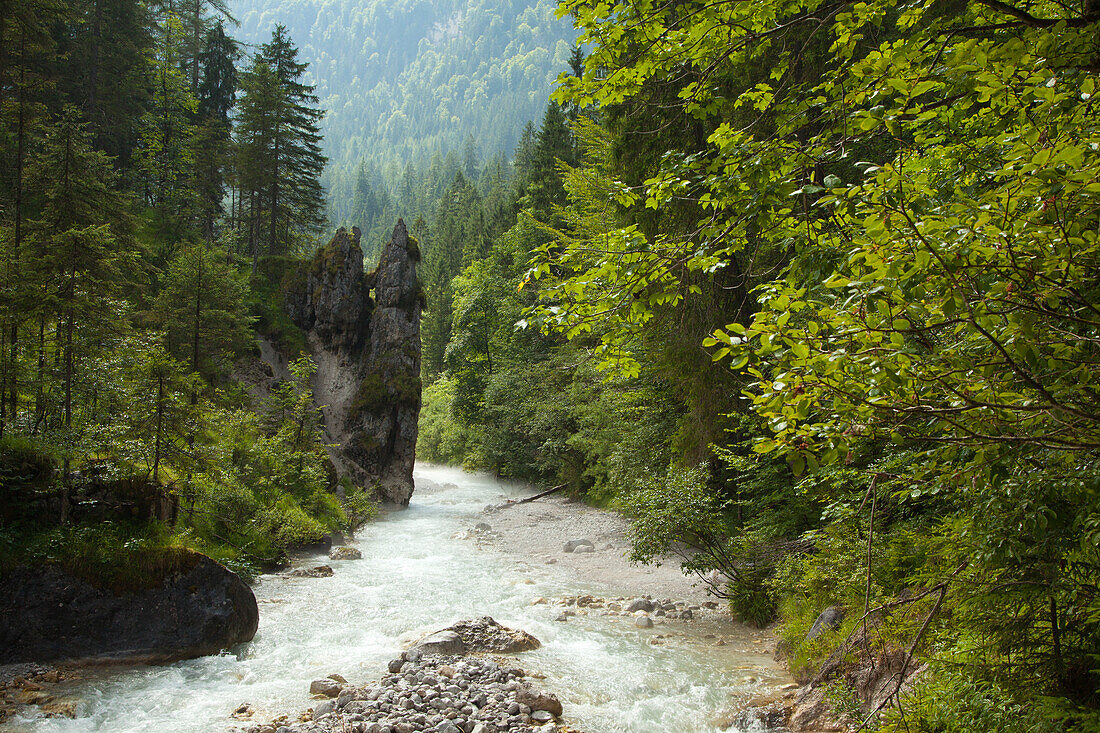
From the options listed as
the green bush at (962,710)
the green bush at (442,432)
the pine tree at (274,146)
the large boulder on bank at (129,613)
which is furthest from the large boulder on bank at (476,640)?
the green bush at (442,432)

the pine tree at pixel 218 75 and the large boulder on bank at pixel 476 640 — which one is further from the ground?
the pine tree at pixel 218 75

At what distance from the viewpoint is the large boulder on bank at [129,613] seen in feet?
24.3

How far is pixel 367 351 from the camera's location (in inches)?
1049

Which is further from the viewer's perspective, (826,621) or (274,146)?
(274,146)

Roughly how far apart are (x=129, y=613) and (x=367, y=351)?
63.1ft

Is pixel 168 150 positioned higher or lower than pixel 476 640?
higher

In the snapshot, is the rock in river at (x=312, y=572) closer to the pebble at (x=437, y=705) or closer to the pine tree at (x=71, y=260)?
the pine tree at (x=71, y=260)

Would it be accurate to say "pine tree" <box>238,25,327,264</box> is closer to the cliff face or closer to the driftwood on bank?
the cliff face

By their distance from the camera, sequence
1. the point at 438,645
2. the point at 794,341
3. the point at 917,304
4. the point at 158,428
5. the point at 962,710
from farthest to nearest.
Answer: the point at 158,428 → the point at 438,645 → the point at 962,710 → the point at 794,341 → the point at 917,304

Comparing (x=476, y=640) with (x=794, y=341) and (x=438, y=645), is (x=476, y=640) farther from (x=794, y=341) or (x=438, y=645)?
(x=794, y=341)

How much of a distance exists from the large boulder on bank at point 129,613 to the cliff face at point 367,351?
16159mm

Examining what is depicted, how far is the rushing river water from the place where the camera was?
6.57 m

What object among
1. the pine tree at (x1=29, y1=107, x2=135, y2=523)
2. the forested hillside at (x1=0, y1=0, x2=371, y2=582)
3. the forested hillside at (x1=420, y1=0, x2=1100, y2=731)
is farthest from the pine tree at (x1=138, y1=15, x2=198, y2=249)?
the forested hillside at (x1=420, y1=0, x2=1100, y2=731)

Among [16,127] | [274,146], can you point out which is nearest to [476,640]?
[16,127]
